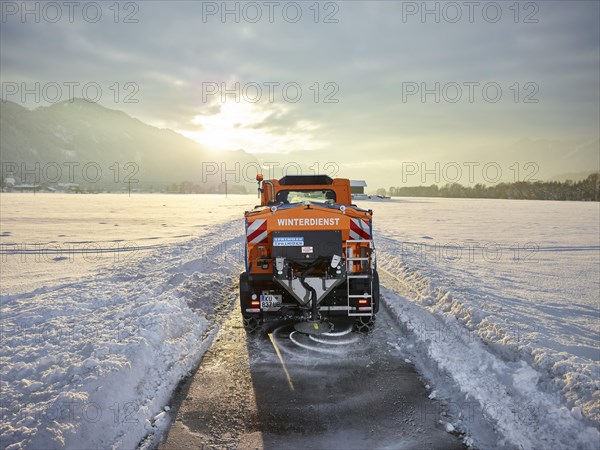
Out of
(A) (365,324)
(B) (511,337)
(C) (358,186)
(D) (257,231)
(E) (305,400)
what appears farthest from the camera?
(C) (358,186)

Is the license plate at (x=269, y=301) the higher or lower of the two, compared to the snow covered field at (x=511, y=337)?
higher

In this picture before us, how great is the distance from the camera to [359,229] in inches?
217

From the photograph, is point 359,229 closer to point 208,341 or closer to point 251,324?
point 251,324

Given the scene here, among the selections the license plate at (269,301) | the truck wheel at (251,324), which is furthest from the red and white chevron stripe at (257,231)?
the truck wheel at (251,324)

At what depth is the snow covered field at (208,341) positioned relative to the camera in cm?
311

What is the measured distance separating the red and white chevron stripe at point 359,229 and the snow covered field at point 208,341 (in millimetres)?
1660

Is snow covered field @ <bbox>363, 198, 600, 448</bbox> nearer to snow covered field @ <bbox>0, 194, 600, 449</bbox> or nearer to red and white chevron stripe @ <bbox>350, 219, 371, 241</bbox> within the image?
snow covered field @ <bbox>0, 194, 600, 449</bbox>

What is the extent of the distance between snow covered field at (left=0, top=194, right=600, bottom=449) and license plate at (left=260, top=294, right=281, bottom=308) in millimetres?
969

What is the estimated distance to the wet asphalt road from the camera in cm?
301

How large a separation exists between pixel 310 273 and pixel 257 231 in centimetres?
109

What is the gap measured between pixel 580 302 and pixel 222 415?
7.32 metres

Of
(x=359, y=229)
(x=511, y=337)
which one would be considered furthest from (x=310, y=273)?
(x=511, y=337)

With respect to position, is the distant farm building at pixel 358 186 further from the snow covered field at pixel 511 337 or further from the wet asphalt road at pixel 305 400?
the wet asphalt road at pixel 305 400

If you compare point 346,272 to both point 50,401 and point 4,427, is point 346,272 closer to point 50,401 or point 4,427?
point 50,401
